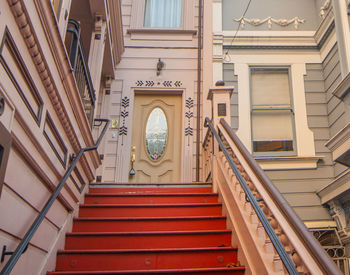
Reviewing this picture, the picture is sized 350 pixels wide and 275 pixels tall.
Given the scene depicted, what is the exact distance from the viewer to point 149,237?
136 inches

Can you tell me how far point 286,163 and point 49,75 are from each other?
393 centimetres

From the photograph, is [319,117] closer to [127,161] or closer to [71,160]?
[127,161]

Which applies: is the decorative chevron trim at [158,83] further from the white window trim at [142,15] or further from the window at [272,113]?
the window at [272,113]

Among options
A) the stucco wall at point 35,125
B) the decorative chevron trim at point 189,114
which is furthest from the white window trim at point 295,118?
the stucco wall at point 35,125

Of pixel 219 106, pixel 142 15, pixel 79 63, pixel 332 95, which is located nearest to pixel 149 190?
pixel 219 106

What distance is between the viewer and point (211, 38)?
639 cm

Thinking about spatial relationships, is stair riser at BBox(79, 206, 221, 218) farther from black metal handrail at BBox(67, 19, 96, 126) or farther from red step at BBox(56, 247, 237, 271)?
black metal handrail at BBox(67, 19, 96, 126)

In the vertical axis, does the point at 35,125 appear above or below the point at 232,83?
below

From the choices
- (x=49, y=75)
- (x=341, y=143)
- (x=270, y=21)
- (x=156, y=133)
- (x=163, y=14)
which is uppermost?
(x=163, y=14)

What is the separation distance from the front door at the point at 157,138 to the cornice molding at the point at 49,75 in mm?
2108

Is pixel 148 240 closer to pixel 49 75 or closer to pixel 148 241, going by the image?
pixel 148 241

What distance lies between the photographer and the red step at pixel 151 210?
392 centimetres

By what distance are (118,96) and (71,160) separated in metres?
2.97

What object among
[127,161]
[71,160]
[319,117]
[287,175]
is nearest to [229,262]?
[71,160]
